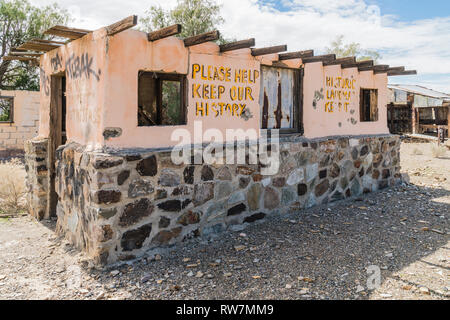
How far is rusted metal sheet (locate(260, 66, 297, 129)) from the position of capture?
237 inches

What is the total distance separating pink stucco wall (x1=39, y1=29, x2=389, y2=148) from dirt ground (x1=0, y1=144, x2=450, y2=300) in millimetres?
1453

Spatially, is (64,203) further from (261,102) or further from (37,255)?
(261,102)

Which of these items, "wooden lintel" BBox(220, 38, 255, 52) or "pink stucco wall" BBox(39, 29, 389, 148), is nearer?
"pink stucco wall" BBox(39, 29, 389, 148)

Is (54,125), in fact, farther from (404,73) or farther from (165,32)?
(404,73)

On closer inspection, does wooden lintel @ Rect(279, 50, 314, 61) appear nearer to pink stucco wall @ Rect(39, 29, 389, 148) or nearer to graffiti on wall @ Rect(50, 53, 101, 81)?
pink stucco wall @ Rect(39, 29, 389, 148)

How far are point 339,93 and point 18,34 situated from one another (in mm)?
14824

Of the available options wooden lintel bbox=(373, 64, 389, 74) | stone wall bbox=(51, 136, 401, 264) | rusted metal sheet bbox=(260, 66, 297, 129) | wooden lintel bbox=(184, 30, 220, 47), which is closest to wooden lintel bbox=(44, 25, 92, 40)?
wooden lintel bbox=(184, 30, 220, 47)

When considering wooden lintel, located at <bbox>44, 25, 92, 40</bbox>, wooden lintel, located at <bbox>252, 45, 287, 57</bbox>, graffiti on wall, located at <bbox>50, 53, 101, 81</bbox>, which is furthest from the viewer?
wooden lintel, located at <bbox>252, 45, 287, 57</bbox>

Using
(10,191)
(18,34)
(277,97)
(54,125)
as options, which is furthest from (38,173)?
(18,34)

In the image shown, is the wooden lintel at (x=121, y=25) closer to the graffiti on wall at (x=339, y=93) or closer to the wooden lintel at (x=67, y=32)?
the wooden lintel at (x=67, y=32)

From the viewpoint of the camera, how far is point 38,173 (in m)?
6.12

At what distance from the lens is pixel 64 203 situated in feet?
17.2

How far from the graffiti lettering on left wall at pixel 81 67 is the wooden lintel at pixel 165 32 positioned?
0.74 metres
